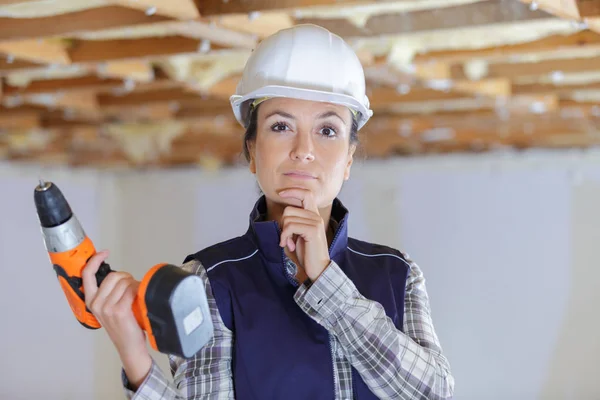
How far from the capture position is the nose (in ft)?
3.89

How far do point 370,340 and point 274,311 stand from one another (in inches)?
6.7

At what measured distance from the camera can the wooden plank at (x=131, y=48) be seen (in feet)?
8.16

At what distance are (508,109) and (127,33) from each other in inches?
89.6

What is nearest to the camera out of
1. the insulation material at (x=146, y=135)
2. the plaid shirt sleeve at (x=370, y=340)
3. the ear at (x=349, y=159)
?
the plaid shirt sleeve at (x=370, y=340)

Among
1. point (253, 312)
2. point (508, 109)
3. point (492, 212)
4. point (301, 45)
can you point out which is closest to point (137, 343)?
point (253, 312)

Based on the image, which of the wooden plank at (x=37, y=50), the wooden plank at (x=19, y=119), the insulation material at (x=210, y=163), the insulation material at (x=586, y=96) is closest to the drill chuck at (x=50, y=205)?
the wooden plank at (x=37, y=50)

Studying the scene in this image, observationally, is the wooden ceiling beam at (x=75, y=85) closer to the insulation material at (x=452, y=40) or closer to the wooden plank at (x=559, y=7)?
the insulation material at (x=452, y=40)

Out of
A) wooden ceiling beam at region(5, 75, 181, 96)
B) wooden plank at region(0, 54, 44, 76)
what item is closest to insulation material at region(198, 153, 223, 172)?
wooden ceiling beam at region(5, 75, 181, 96)

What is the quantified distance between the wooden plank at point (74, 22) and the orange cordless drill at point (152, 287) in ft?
4.24

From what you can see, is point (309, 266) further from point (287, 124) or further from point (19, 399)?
point (19, 399)

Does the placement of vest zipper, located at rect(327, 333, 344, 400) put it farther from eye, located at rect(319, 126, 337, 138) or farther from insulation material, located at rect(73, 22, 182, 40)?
insulation material, located at rect(73, 22, 182, 40)

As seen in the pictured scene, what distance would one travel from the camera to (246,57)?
2736 millimetres

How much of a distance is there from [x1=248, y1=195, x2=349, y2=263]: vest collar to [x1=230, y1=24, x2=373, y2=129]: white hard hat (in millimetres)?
189

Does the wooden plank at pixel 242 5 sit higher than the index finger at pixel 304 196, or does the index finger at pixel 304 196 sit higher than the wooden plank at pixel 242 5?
the wooden plank at pixel 242 5
